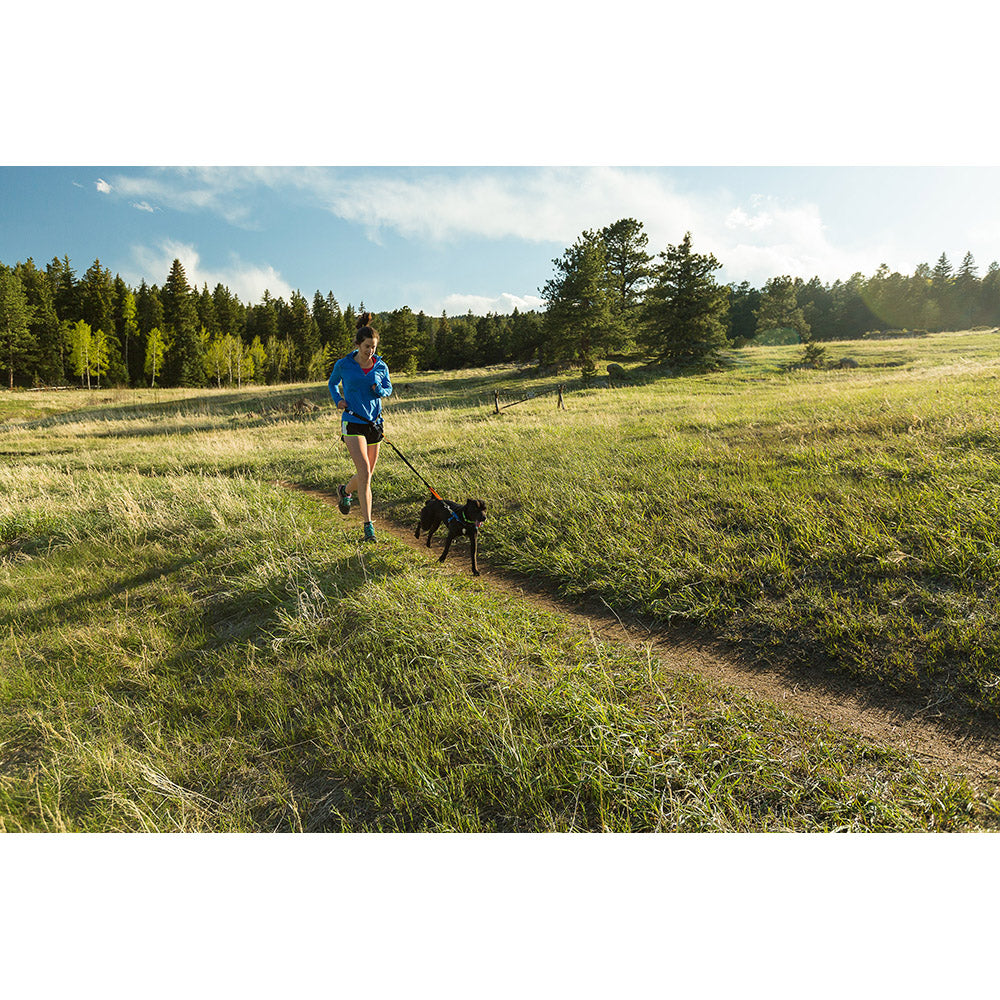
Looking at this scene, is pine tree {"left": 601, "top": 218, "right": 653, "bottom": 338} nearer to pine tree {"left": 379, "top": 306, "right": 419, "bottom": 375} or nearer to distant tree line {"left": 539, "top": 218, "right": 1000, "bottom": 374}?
distant tree line {"left": 539, "top": 218, "right": 1000, "bottom": 374}

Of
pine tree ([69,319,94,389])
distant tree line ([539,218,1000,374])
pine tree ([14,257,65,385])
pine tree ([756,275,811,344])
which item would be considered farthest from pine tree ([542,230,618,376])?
pine tree ([14,257,65,385])

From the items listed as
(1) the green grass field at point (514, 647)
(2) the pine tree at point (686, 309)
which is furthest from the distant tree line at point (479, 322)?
(1) the green grass field at point (514, 647)

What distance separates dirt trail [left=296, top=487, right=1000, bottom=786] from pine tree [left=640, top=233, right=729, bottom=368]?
3406 centimetres

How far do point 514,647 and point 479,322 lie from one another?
259 ft

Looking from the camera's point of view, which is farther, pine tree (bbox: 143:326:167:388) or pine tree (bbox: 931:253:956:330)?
pine tree (bbox: 931:253:956:330)

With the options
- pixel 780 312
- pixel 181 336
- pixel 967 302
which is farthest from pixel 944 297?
pixel 181 336

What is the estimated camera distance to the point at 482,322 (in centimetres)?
7556

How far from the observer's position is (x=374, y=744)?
2.92 m

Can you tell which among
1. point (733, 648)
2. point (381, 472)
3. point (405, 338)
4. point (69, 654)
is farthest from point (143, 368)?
point (733, 648)

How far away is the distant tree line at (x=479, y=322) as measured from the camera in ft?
113

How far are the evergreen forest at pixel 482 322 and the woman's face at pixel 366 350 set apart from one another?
101 ft

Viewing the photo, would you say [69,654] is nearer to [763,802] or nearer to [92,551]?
[92,551]

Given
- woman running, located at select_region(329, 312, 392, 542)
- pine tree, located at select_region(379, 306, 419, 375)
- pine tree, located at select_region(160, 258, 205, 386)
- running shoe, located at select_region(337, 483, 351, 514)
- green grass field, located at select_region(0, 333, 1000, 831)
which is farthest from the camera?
pine tree, located at select_region(160, 258, 205, 386)

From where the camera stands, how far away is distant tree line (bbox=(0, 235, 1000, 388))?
3456cm
